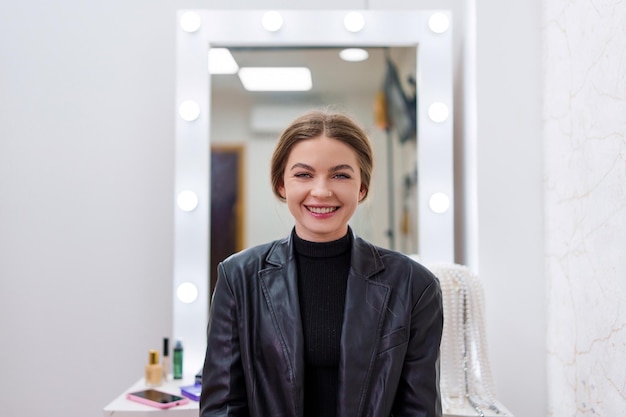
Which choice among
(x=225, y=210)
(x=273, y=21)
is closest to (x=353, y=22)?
(x=273, y=21)

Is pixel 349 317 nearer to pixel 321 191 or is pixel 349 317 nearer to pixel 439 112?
pixel 321 191

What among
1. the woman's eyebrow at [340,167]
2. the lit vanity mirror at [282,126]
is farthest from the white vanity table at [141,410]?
the woman's eyebrow at [340,167]

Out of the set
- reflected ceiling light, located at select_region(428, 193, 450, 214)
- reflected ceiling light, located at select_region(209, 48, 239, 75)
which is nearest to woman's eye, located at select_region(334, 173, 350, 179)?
reflected ceiling light, located at select_region(428, 193, 450, 214)

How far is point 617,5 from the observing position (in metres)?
1.22

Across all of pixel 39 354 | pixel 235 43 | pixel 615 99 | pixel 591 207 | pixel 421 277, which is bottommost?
pixel 39 354

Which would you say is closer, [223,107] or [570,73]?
[570,73]

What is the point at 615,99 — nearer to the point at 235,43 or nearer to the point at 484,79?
the point at 484,79

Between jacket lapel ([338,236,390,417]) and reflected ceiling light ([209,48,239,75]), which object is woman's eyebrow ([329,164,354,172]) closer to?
jacket lapel ([338,236,390,417])

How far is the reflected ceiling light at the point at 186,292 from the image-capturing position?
1.74 metres

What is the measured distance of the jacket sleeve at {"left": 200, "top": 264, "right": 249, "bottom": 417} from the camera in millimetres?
1072

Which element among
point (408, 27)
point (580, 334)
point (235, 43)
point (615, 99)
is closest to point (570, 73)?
point (615, 99)

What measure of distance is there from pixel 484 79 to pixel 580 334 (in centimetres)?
75

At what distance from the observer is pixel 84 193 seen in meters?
1.90

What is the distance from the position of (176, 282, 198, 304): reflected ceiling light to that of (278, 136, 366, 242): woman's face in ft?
2.40
